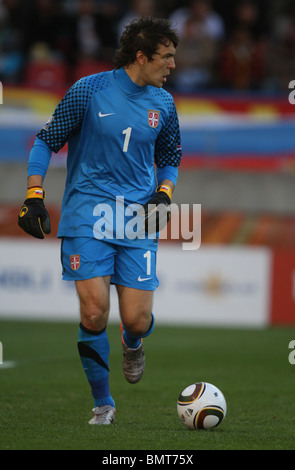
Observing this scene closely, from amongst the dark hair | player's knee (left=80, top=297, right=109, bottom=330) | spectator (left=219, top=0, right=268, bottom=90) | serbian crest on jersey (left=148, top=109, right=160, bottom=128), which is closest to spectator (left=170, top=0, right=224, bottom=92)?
spectator (left=219, top=0, right=268, bottom=90)

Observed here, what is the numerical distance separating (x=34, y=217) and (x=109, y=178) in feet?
1.93

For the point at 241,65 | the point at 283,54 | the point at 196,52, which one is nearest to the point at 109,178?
the point at 196,52

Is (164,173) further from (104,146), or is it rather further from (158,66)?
(158,66)

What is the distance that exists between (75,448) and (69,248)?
148 centimetres

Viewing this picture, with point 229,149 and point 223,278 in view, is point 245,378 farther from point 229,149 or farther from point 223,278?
point 229,149

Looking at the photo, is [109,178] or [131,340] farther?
[131,340]

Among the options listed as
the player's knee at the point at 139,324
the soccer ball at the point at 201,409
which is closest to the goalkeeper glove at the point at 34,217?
the player's knee at the point at 139,324

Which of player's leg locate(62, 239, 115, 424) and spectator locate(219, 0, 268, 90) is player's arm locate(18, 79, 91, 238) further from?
spectator locate(219, 0, 268, 90)

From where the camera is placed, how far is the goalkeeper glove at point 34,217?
5730 millimetres

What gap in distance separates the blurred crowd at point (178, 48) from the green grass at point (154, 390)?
5861mm

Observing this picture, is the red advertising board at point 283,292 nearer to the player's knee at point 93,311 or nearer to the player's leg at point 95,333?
the player's leg at point 95,333

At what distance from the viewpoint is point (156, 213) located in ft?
19.6

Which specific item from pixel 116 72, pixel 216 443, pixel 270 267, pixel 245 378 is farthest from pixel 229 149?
pixel 216 443

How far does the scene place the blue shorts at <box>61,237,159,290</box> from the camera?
5816 mm
